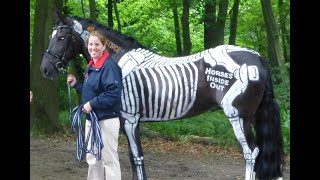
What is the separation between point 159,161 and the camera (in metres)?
8.59

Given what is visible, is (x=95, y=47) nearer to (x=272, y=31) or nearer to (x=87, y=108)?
(x=87, y=108)

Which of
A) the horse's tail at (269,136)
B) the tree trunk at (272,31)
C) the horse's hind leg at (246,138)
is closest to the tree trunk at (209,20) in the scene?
the tree trunk at (272,31)

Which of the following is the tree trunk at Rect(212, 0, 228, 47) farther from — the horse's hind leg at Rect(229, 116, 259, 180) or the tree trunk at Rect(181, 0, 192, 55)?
the horse's hind leg at Rect(229, 116, 259, 180)

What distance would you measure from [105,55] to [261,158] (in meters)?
2.21

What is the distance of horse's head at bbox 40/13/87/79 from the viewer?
5.49m

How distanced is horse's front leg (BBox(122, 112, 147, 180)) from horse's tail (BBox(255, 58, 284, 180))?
141 cm

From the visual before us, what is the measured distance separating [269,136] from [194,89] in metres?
1.03

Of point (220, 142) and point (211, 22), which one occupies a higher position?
point (211, 22)

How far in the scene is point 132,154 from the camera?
547cm

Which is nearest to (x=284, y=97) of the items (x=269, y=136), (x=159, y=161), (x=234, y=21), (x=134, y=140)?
(x=159, y=161)

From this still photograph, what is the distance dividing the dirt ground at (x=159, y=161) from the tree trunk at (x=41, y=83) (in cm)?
46

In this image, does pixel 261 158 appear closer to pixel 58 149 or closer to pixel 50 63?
pixel 50 63

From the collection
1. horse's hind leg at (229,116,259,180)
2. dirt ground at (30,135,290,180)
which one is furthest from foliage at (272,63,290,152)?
horse's hind leg at (229,116,259,180)
